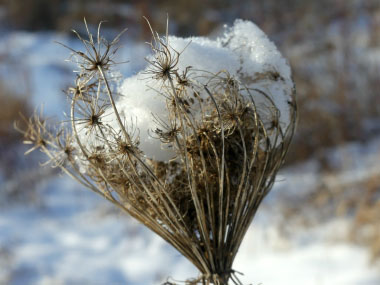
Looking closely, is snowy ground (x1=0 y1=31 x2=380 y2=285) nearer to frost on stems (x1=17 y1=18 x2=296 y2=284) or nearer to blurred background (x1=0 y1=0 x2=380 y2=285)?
blurred background (x1=0 y1=0 x2=380 y2=285)

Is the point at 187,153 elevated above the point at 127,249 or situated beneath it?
situated beneath

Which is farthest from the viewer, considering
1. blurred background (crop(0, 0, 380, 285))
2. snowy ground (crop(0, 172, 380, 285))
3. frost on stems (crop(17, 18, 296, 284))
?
blurred background (crop(0, 0, 380, 285))

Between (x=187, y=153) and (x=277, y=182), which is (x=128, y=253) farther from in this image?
(x=187, y=153)

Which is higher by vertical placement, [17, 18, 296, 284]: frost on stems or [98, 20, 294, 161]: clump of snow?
[98, 20, 294, 161]: clump of snow

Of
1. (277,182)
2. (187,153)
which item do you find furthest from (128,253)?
(187,153)

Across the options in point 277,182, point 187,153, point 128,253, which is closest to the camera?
point 187,153

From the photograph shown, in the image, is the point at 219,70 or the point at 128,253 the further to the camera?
the point at 128,253

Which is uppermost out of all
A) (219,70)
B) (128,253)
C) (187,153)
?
(128,253)

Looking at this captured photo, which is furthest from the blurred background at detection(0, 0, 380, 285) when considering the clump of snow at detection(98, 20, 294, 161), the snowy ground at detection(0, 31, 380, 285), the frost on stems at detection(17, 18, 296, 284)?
the frost on stems at detection(17, 18, 296, 284)
